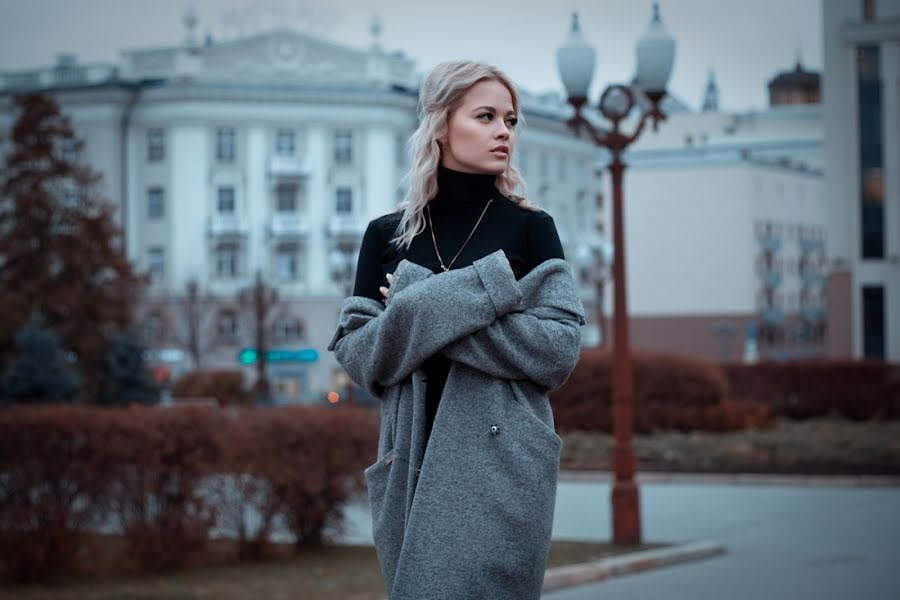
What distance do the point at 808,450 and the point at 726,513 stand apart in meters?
7.46

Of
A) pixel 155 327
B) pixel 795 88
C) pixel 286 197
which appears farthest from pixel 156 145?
pixel 795 88

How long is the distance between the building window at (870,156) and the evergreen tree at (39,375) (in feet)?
151

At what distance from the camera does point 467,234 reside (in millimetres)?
3996

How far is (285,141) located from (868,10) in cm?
2880

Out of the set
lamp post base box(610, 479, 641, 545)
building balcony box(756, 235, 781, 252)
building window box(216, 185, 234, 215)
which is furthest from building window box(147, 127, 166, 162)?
→ lamp post base box(610, 479, 641, 545)

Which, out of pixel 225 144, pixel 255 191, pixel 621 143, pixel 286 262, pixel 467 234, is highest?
pixel 225 144

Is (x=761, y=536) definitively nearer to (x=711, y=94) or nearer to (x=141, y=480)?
(x=141, y=480)

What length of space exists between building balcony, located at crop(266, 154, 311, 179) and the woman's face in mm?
66241

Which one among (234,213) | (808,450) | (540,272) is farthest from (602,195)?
(540,272)

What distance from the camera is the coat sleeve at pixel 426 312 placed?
3709mm

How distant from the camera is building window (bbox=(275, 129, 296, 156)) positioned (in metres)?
70.9

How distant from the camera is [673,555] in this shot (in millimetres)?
12820

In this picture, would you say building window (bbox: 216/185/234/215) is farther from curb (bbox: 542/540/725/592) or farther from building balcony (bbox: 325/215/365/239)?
curb (bbox: 542/540/725/592)

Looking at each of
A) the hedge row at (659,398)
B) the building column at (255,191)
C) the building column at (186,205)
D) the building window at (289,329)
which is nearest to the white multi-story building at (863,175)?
the building window at (289,329)
